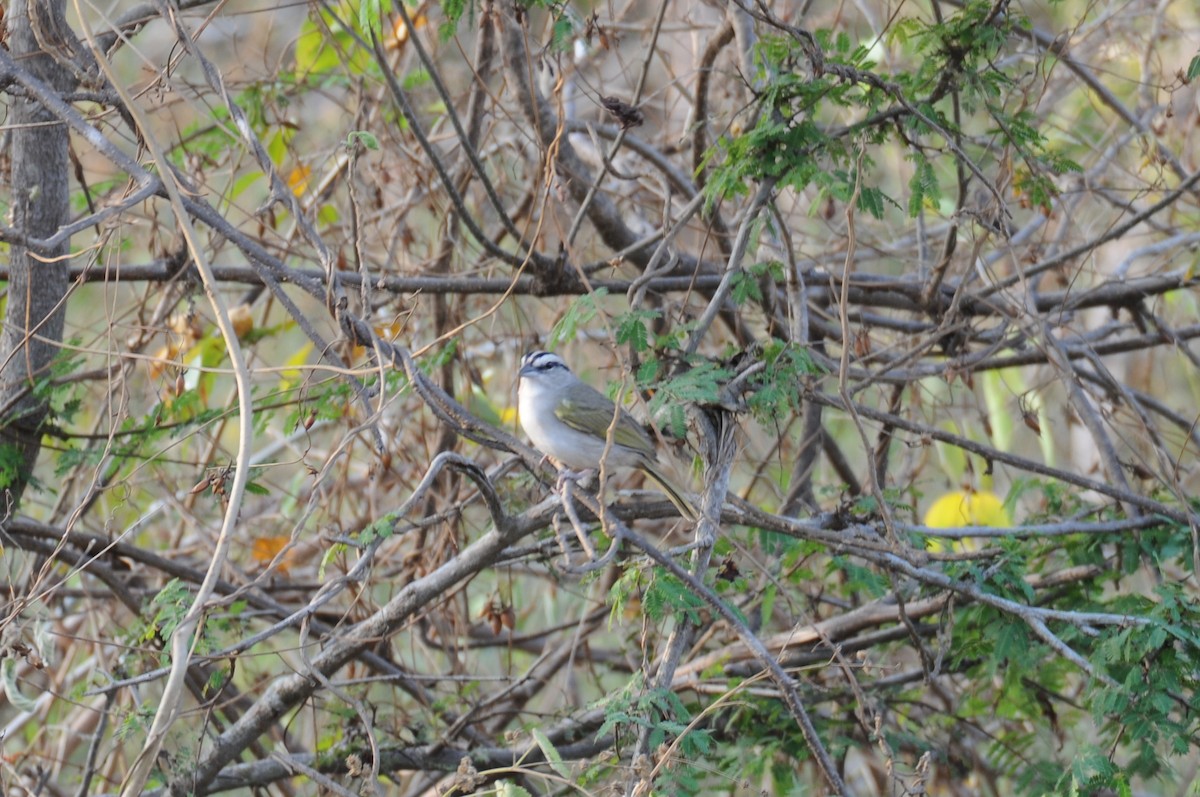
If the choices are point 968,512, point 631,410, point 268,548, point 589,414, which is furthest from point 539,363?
point 968,512

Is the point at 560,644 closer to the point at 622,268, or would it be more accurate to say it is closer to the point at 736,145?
the point at 622,268

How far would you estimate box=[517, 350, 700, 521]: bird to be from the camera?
14.0ft

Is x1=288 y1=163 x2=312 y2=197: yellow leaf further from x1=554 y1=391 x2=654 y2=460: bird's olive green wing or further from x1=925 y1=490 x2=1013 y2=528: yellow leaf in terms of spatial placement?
x1=925 y1=490 x2=1013 y2=528: yellow leaf

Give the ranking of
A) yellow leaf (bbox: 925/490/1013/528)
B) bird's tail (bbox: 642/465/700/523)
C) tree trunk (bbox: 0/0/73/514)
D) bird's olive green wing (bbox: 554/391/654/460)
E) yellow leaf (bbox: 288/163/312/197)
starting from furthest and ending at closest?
yellow leaf (bbox: 288/163/312/197) → yellow leaf (bbox: 925/490/1013/528) → bird's olive green wing (bbox: 554/391/654/460) → tree trunk (bbox: 0/0/73/514) → bird's tail (bbox: 642/465/700/523)

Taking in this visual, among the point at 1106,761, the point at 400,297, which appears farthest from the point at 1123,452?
the point at 400,297

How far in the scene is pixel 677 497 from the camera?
3.84 meters

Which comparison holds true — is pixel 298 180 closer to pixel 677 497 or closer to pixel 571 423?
pixel 571 423

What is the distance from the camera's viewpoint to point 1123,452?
20.1ft

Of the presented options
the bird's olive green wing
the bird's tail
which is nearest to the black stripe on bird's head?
the bird's olive green wing

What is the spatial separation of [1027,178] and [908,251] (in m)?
1.91

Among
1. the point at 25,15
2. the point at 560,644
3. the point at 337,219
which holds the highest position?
the point at 25,15

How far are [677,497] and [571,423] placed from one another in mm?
858

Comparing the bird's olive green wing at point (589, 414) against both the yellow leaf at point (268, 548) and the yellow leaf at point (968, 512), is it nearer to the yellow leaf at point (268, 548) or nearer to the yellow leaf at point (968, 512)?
the yellow leaf at point (268, 548)

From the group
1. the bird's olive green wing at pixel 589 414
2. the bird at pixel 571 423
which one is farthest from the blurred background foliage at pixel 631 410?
the bird's olive green wing at pixel 589 414
